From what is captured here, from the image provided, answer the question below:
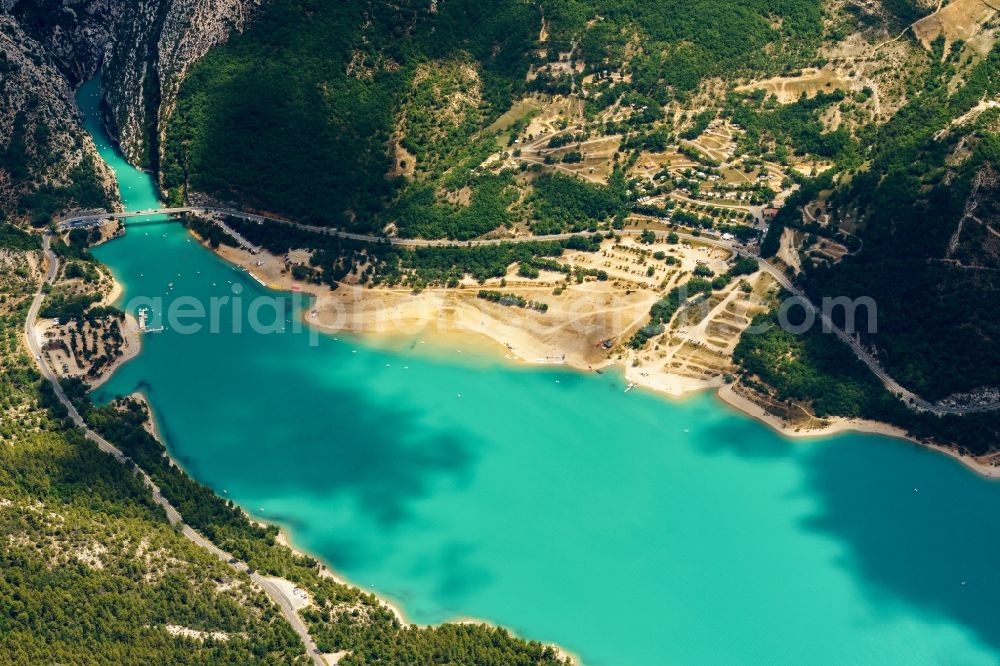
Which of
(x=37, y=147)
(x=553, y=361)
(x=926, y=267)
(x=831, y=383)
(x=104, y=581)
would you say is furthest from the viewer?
(x=37, y=147)

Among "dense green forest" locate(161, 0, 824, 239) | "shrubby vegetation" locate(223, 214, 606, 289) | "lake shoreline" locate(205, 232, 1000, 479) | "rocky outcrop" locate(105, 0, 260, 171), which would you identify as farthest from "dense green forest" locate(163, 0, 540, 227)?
"lake shoreline" locate(205, 232, 1000, 479)

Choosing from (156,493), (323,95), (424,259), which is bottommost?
(156,493)

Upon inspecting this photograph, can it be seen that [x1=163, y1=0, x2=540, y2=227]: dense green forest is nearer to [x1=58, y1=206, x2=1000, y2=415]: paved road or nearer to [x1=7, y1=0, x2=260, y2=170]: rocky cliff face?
[x1=58, y1=206, x2=1000, y2=415]: paved road

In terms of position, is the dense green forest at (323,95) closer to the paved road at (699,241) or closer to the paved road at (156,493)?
the paved road at (699,241)

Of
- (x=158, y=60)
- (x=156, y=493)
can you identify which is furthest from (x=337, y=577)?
(x=158, y=60)

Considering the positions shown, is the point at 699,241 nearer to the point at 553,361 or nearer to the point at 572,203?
the point at 572,203

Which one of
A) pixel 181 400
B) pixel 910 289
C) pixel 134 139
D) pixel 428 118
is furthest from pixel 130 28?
pixel 910 289
